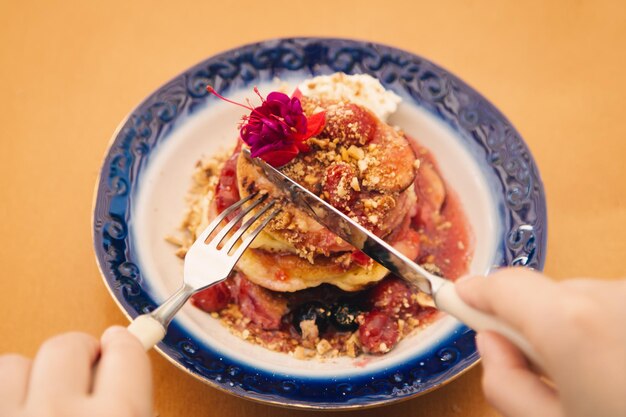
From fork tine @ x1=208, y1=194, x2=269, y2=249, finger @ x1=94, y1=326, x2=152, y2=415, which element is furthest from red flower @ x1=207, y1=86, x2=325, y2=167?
finger @ x1=94, y1=326, x2=152, y2=415

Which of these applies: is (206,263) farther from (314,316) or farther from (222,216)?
(314,316)

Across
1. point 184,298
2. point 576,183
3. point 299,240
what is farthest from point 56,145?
point 576,183

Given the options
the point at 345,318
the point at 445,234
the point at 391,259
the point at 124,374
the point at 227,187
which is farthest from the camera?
the point at 445,234

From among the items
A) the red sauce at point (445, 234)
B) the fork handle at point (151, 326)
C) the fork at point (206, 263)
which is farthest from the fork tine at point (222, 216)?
the red sauce at point (445, 234)

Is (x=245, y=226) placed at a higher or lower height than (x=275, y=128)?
lower

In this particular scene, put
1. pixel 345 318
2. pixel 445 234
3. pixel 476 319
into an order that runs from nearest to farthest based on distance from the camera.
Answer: pixel 476 319 < pixel 345 318 < pixel 445 234

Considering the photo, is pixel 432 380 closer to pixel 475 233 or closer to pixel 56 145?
pixel 475 233

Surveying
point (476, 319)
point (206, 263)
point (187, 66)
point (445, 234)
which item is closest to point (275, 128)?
point (206, 263)
